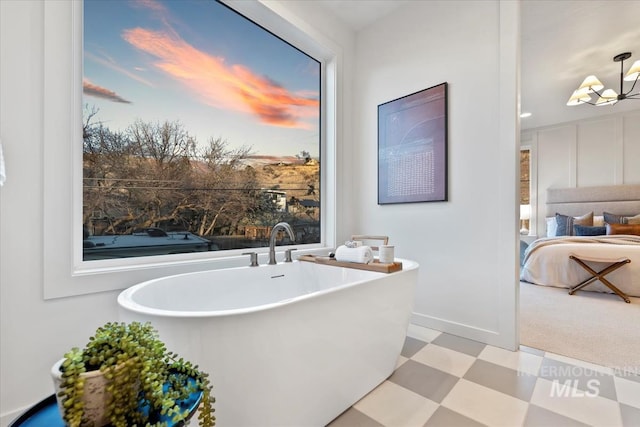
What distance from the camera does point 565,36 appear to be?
3008mm

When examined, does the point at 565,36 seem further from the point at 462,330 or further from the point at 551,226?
the point at 551,226

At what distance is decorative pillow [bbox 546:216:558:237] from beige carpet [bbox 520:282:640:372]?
196 centimetres

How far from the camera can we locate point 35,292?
1.29 m

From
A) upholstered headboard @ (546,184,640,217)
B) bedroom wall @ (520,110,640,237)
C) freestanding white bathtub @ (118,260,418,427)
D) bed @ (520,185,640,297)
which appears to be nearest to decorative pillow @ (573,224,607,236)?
bed @ (520,185,640,297)

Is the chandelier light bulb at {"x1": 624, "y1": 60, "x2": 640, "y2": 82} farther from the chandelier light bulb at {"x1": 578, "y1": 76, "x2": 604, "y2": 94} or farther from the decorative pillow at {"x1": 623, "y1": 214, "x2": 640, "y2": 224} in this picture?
the decorative pillow at {"x1": 623, "y1": 214, "x2": 640, "y2": 224}

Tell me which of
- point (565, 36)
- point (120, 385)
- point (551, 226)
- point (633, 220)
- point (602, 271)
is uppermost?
point (565, 36)

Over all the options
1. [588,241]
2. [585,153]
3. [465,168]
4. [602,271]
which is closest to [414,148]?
[465,168]

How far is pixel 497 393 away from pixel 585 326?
1594mm

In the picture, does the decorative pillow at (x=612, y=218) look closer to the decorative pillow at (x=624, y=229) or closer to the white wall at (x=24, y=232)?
the decorative pillow at (x=624, y=229)

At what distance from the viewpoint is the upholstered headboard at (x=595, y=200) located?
185 inches

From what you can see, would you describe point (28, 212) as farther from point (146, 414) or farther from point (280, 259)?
point (280, 259)

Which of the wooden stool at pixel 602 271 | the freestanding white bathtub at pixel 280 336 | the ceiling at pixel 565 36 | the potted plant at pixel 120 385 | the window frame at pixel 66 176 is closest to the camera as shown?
the potted plant at pixel 120 385

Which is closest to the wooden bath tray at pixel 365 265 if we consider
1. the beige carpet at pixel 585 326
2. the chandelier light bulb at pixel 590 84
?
the beige carpet at pixel 585 326

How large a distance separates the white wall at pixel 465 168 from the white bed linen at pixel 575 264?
7.68 ft
